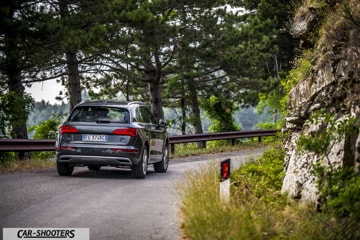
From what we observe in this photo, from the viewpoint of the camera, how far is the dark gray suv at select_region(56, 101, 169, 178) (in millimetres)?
12242

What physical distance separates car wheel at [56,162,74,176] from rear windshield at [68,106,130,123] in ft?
3.52

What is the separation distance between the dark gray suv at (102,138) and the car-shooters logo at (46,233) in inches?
203

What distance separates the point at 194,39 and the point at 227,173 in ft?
72.9

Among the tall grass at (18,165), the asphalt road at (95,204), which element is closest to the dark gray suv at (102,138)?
the asphalt road at (95,204)

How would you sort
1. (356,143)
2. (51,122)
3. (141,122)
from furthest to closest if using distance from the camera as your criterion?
(51,122)
(141,122)
(356,143)

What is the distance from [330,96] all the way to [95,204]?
4018 mm

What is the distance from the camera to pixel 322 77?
8680 millimetres

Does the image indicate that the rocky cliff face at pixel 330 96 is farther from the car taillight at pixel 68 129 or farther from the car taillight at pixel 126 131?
the car taillight at pixel 68 129

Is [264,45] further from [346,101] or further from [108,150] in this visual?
[346,101]

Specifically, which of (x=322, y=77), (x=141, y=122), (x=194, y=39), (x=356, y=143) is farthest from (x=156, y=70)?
(x=356, y=143)

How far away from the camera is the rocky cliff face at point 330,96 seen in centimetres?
730

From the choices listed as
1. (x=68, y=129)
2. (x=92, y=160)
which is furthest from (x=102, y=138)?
(x=68, y=129)

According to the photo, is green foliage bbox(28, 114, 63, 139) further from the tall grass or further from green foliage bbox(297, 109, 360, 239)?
green foliage bbox(297, 109, 360, 239)

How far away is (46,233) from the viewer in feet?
22.9
